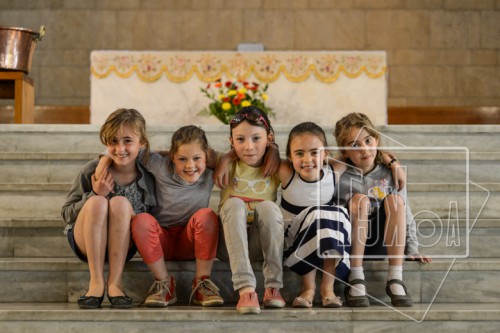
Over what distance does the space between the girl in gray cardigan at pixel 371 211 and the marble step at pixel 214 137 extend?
3.85ft

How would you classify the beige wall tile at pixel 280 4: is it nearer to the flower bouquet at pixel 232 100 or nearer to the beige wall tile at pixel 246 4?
the beige wall tile at pixel 246 4

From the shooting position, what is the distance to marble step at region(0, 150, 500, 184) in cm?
398

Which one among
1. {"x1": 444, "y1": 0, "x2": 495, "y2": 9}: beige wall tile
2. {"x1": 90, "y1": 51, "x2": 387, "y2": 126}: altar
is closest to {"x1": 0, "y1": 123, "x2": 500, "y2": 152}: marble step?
{"x1": 90, "y1": 51, "x2": 387, "y2": 126}: altar

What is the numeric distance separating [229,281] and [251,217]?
27 cm

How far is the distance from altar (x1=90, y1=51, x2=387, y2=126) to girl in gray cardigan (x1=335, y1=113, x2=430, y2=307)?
3580 mm

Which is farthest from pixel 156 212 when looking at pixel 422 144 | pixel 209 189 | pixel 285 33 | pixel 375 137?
pixel 285 33

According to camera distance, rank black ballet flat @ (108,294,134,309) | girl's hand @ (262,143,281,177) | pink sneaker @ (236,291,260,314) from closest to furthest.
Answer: pink sneaker @ (236,291,260,314)
black ballet flat @ (108,294,134,309)
girl's hand @ (262,143,281,177)

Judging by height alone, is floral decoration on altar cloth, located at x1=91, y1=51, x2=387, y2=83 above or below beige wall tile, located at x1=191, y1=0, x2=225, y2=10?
below

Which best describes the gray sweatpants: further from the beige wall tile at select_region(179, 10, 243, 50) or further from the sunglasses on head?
the beige wall tile at select_region(179, 10, 243, 50)

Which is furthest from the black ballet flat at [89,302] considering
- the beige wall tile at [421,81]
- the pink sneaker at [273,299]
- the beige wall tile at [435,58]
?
the beige wall tile at [435,58]

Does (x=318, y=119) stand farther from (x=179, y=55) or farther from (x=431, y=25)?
(x=431, y=25)

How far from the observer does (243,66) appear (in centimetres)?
698

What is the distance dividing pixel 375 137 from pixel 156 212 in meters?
0.97

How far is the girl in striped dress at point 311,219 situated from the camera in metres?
2.89
